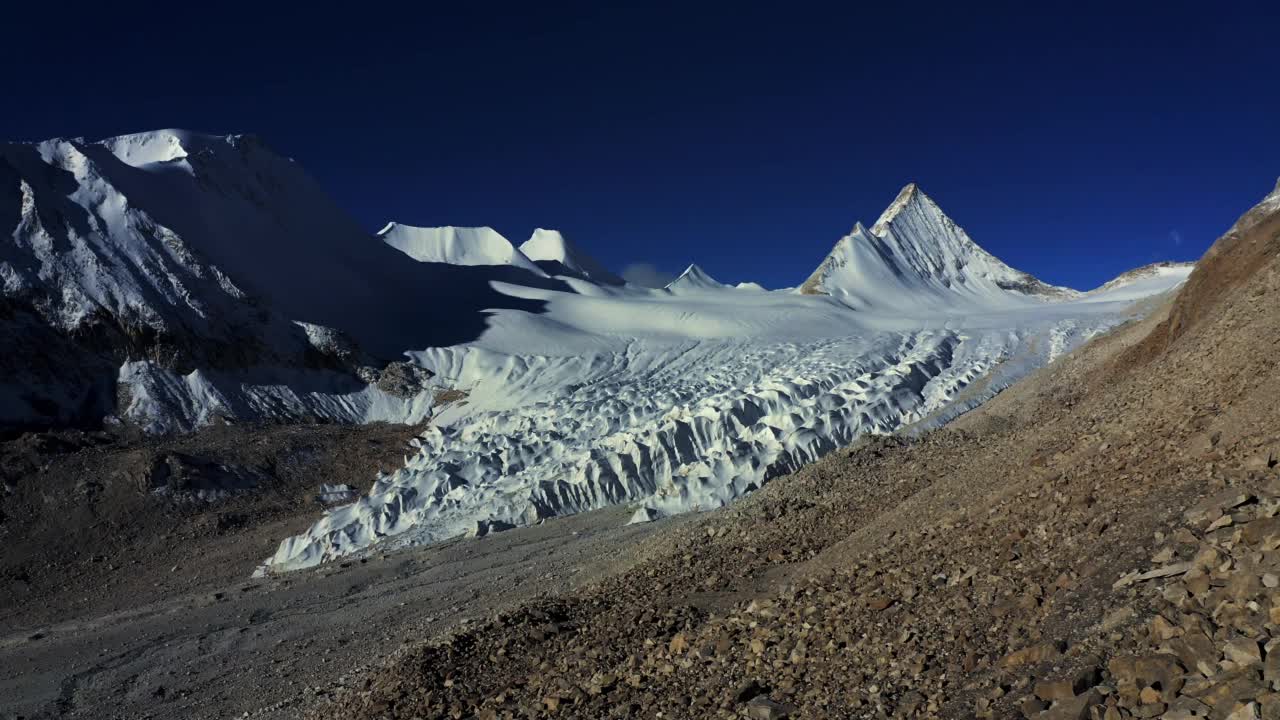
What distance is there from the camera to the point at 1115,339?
18750 millimetres

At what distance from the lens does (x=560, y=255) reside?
3386 inches

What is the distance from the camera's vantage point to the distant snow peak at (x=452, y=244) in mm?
80162

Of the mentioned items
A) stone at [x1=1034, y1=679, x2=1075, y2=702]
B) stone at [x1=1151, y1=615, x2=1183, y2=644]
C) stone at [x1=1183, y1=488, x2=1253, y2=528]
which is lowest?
stone at [x1=1034, y1=679, x2=1075, y2=702]

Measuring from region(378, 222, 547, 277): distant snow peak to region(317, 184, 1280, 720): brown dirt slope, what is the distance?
71.6 meters

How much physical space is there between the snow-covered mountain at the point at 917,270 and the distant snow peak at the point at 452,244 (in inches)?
1237

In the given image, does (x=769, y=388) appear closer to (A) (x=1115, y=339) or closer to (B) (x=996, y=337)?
(A) (x=1115, y=339)

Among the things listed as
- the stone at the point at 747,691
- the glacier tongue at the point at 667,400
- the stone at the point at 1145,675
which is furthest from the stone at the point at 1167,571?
the glacier tongue at the point at 667,400

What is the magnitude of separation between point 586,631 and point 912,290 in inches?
2344

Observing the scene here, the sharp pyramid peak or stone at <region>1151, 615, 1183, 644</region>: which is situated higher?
the sharp pyramid peak

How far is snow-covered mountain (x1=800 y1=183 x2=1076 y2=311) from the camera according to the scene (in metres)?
60.5

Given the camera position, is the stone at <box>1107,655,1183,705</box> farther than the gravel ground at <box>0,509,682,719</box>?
No

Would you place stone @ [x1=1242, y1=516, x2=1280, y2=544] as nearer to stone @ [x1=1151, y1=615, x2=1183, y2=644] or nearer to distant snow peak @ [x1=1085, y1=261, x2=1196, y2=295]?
stone @ [x1=1151, y1=615, x2=1183, y2=644]

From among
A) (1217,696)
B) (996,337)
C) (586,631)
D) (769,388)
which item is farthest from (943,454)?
(996,337)

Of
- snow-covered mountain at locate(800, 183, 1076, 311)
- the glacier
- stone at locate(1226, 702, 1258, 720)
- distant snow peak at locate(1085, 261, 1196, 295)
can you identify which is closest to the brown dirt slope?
stone at locate(1226, 702, 1258, 720)
